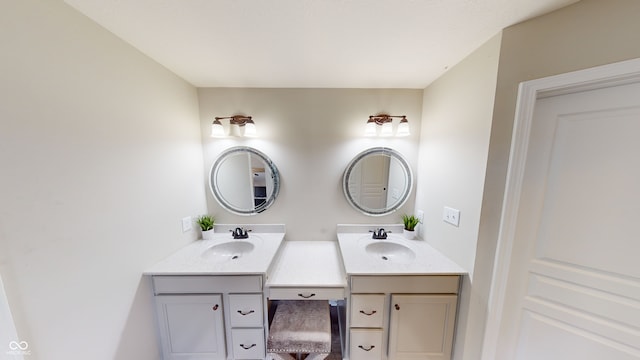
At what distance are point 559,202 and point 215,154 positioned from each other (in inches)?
96.9

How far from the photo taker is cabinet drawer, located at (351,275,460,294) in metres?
1.31

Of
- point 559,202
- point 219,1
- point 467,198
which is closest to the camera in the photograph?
point 219,1

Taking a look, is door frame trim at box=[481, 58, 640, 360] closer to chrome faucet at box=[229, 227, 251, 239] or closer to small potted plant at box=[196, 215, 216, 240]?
chrome faucet at box=[229, 227, 251, 239]

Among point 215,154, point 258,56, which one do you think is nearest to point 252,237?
point 215,154

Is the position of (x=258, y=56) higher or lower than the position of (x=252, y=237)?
higher

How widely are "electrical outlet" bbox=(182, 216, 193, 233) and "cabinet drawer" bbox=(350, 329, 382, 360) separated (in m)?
1.56

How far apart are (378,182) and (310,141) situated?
79 cm

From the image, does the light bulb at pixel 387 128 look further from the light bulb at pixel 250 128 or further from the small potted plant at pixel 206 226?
the small potted plant at pixel 206 226

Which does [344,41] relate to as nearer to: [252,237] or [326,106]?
[326,106]

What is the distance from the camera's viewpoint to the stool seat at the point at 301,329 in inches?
47.9

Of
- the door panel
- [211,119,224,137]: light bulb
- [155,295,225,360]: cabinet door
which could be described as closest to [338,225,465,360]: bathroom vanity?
the door panel

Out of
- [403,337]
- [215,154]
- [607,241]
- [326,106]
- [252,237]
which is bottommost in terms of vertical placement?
[403,337]

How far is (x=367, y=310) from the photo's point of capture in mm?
1342

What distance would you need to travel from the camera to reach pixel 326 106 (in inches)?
71.1
